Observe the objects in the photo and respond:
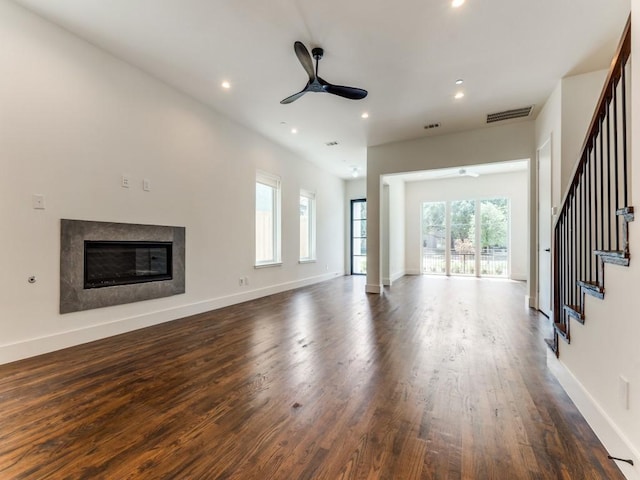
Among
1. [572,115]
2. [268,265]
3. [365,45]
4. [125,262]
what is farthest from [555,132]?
[125,262]

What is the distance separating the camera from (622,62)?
1.52m

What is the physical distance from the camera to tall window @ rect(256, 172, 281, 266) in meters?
5.77

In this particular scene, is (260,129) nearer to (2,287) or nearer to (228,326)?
(228,326)

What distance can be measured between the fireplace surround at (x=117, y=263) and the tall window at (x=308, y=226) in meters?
3.65

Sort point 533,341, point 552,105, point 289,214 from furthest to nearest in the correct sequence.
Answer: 1. point 289,214
2. point 552,105
3. point 533,341

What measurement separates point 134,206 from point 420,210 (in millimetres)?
8088

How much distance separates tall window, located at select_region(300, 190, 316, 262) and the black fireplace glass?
3.81 metres

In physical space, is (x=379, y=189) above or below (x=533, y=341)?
above

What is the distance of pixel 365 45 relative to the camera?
306 cm

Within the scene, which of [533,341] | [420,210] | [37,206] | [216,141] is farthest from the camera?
[420,210]

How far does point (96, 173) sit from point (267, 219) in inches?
125

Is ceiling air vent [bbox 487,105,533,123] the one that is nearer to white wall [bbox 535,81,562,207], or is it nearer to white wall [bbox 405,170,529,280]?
white wall [bbox 535,81,562,207]

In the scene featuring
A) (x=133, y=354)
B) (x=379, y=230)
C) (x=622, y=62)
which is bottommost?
(x=133, y=354)

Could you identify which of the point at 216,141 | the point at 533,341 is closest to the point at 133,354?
the point at 216,141
